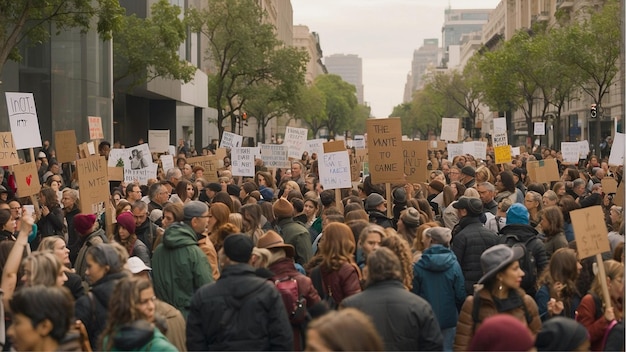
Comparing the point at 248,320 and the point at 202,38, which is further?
the point at 202,38

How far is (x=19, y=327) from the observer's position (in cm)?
556

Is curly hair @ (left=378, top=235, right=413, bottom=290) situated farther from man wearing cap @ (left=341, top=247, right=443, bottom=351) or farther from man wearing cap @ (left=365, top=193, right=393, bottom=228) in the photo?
man wearing cap @ (left=365, top=193, right=393, bottom=228)

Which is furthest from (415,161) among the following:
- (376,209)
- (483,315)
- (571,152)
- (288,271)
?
(483,315)

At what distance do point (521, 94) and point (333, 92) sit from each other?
306ft

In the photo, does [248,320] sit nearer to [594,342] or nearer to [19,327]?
[19,327]

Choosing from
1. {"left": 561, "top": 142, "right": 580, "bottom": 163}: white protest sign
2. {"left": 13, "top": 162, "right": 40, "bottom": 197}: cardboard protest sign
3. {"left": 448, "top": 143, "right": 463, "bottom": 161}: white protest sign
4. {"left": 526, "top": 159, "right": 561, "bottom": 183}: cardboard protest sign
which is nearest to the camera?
{"left": 13, "top": 162, "right": 40, "bottom": 197}: cardboard protest sign

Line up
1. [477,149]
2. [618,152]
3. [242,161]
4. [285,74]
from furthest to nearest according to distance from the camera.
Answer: [285,74] → [477,149] → [242,161] → [618,152]

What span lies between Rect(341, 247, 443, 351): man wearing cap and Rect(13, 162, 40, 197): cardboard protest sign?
8.01 meters

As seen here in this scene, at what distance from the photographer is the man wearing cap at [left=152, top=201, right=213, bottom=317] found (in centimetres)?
833

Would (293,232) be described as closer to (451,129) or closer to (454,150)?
(454,150)

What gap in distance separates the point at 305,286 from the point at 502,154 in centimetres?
1620

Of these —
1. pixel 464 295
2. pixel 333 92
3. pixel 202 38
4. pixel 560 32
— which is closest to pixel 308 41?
pixel 333 92

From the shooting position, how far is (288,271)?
25.8ft

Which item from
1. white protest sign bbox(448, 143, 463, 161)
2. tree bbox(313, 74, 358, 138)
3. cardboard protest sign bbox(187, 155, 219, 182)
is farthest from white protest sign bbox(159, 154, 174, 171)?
tree bbox(313, 74, 358, 138)
